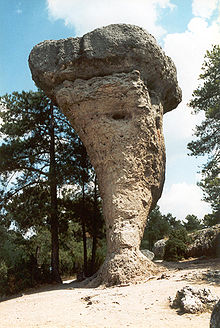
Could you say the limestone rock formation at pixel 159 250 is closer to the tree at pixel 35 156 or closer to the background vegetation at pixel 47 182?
the background vegetation at pixel 47 182

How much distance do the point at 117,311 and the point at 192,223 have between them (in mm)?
29440

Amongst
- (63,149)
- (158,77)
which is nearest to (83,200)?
(63,149)

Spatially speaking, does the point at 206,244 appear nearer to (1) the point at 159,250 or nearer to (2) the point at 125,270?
(1) the point at 159,250

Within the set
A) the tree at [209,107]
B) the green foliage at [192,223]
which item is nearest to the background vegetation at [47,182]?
the tree at [209,107]

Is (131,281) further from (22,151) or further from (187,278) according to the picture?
(22,151)

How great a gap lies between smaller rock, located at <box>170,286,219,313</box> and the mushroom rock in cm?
411

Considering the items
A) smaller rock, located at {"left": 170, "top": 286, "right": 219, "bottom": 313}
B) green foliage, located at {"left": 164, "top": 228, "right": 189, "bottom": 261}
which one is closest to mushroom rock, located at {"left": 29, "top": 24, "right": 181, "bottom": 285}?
smaller rock, located at {"left": 170, "top": 286, "right": 219, "bottom": 313}

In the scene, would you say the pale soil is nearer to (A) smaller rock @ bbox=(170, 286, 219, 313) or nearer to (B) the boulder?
(A) smaller rock @ bbox=(170, 286, 219, 313)

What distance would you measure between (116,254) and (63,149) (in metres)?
7.67

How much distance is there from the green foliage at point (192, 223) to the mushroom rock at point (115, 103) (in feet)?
75.5

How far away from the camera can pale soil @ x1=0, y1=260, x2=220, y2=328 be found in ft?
14.0

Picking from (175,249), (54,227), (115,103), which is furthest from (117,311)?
(175,249)

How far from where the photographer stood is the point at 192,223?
107 ft

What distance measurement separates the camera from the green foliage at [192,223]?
32094mm
